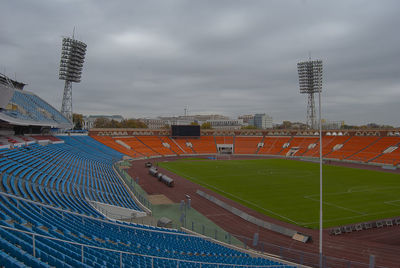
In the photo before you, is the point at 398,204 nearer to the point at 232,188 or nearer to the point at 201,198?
the point at 232,188

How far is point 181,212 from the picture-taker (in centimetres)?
2316

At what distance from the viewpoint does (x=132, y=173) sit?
44.8 m

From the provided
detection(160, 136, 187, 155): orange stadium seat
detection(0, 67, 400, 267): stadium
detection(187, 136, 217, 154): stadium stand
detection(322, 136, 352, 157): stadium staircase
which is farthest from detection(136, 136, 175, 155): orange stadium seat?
detection(322, 136, 352, 157): stadium staircase

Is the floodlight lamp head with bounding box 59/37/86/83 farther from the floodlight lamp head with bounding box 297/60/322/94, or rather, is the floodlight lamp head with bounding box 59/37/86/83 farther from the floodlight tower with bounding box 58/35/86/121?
the floodlight lamp head with bounding box 297/60/322/94

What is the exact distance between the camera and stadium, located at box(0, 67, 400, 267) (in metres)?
9.41

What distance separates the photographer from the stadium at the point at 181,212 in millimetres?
9414

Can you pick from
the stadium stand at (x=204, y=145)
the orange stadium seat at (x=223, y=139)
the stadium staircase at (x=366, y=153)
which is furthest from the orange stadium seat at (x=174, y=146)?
the stadium staircase at (x=366, y=153)

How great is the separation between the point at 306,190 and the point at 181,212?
1773 cm

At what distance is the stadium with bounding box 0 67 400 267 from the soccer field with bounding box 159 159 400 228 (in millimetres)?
125

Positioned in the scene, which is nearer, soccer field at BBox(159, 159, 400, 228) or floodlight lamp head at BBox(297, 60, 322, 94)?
soccer field at BBox(159, 159, 400, 228)

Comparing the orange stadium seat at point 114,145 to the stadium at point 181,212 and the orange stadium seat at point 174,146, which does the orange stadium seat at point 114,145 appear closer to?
the orange stadium seat at point 174,146

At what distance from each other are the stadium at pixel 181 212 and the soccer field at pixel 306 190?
125mm

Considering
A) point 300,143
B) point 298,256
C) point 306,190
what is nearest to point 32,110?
point 306,190

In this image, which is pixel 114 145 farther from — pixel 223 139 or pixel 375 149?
pixel 375 149
